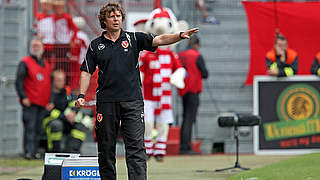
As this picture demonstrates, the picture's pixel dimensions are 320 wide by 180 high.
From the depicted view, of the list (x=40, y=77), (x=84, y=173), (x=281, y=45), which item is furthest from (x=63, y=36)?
(x=84, y=173)

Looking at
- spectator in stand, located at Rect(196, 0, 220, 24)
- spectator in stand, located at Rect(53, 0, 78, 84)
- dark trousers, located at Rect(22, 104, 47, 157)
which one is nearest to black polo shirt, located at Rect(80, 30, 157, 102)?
dark trousers, located at Rect(22, 104, 47, 157)

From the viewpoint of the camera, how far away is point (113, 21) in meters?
6.69

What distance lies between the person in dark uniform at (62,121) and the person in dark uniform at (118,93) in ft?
14.3

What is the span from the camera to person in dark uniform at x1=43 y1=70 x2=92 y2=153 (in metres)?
11.3

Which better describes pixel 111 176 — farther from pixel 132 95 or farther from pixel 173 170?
pixel 173 170

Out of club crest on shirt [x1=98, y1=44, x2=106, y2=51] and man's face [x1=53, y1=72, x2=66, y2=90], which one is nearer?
club crest on shirt [x1=98, y1=44, x2=106, y2=51]

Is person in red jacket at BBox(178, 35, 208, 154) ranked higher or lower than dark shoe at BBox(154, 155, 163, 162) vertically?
higher

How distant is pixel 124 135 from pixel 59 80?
223 inches

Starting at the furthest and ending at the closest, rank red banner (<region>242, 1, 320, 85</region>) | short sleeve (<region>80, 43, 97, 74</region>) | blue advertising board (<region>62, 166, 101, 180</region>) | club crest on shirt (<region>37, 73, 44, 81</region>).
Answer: red banner (<region>242, 1, 320, 85</region>) → club crest on shirt (<region>37, 73, 44, 81</region>) → blue advertising board (<region>62, 166, 101, 180</region>) → short sleeve (<region>80, 43, 97, 74</region>)

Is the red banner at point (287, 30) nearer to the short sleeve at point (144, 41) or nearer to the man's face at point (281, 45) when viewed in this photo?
the man's face at point (281, 45)

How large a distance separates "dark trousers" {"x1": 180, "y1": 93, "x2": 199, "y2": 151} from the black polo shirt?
5.72 meters

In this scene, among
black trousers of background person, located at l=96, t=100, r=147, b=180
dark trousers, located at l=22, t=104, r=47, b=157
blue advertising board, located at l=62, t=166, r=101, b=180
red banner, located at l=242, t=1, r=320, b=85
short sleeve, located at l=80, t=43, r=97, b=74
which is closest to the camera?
black trousers of background person, located at l=96, t=100, r=147, b=180

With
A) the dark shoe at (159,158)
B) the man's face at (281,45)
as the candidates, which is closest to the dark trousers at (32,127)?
the dark shoe at (159,158)

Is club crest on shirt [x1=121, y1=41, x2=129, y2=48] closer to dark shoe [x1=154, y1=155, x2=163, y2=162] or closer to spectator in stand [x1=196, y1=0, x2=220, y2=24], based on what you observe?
dark shoe [x1=154, y1=155, x2=163, y2=162]
